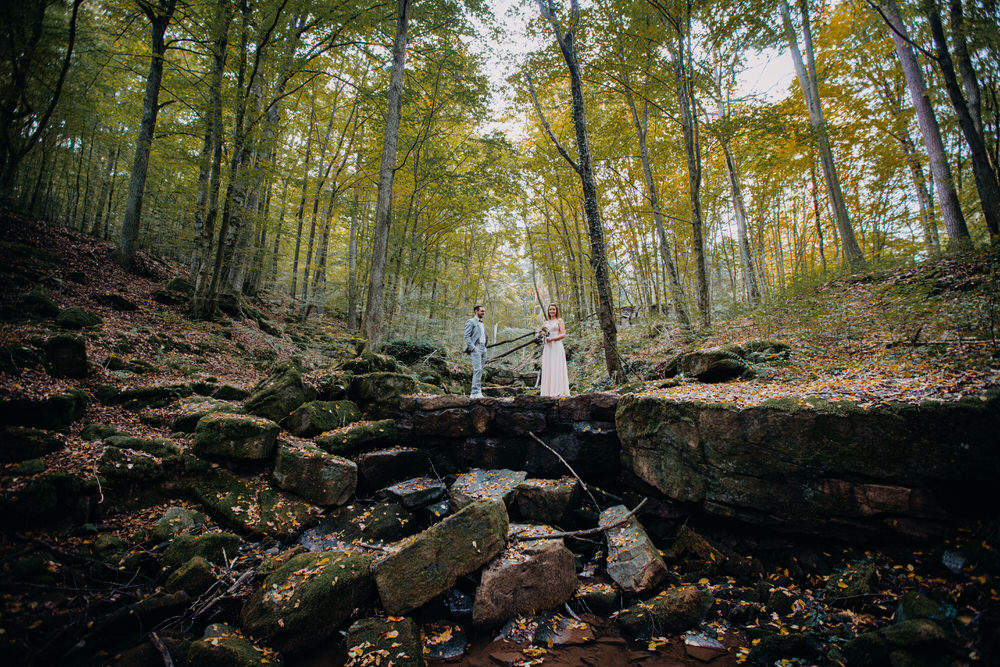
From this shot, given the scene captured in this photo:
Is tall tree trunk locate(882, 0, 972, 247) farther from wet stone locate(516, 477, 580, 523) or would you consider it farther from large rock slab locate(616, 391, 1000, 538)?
wet stone locate(516, 477, 580, 523)

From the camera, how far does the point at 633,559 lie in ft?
13.8

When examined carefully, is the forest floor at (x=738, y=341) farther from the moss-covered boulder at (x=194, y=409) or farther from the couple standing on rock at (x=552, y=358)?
the couple standing on rock at (x=552, y=358)

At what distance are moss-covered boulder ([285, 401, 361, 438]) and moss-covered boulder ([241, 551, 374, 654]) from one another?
229cm

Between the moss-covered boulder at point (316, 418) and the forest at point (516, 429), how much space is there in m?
0.04

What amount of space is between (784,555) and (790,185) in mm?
17725

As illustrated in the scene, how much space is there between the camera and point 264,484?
196 inches

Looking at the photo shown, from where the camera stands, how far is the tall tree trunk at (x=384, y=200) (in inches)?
325

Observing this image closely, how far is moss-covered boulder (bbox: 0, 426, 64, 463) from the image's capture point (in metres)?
3.73

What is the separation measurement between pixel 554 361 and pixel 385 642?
5.56 m

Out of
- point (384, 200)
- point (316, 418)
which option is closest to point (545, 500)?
point (316, 418)

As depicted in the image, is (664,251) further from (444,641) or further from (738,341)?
(444,641)

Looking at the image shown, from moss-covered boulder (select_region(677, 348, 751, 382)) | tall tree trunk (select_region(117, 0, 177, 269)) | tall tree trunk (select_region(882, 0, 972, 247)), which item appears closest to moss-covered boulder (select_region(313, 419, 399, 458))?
moss-covered boulder (select_region(677, 348, 751, 382))

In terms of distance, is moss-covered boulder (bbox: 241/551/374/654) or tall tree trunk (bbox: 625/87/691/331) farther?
tall tree trunk (bbox: 625/87/691/331)

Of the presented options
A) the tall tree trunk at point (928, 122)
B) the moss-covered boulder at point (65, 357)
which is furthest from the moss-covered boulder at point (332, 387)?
the tall tree trunk at point (928, 122)
